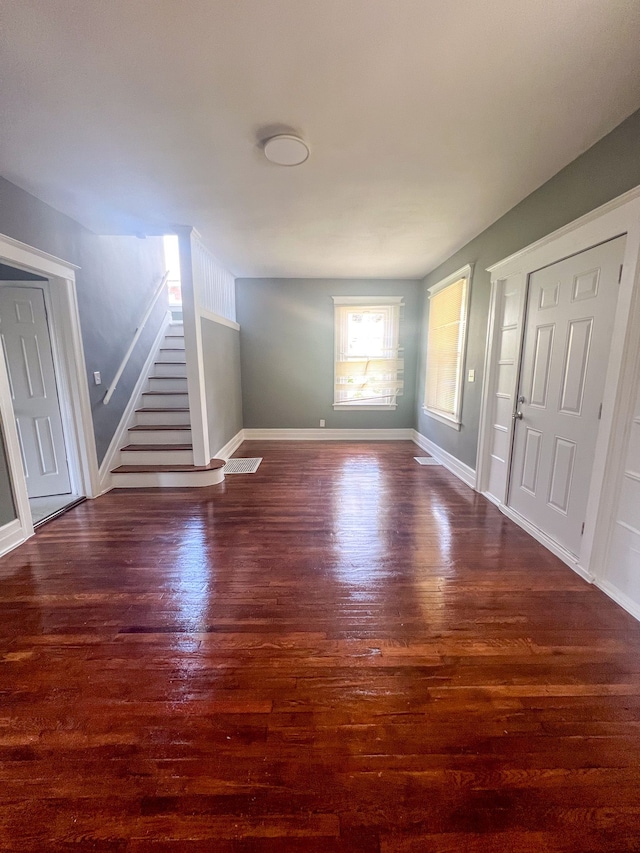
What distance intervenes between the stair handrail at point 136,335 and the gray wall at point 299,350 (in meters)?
1.16

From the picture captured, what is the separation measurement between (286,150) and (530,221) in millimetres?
1979

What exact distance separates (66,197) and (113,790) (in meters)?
3.70

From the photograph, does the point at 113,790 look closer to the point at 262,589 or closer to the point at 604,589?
the point at 262,589

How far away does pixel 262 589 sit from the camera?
2.02 meters

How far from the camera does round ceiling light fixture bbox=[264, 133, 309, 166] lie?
196 cm

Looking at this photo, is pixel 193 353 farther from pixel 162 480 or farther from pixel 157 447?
pixel 162 480

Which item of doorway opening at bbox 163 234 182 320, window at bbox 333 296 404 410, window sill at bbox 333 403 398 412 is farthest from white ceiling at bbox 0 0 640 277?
window sill at bbox 333 403 398 412

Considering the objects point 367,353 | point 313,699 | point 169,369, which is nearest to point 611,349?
point 313,699

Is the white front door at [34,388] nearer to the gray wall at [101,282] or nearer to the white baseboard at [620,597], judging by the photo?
the gray wall at [101,282]

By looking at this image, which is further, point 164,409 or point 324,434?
point 324,434

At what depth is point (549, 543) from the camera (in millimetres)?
2469

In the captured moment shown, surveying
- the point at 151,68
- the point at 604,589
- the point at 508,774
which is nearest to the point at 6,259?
the point at 151,68

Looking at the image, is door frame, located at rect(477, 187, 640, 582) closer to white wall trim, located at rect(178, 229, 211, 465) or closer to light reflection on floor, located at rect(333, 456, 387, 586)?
light reflection on floor, located at rect(333, 456, 387, 586)

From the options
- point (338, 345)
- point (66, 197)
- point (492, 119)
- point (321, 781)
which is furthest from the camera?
point (338, 345)
